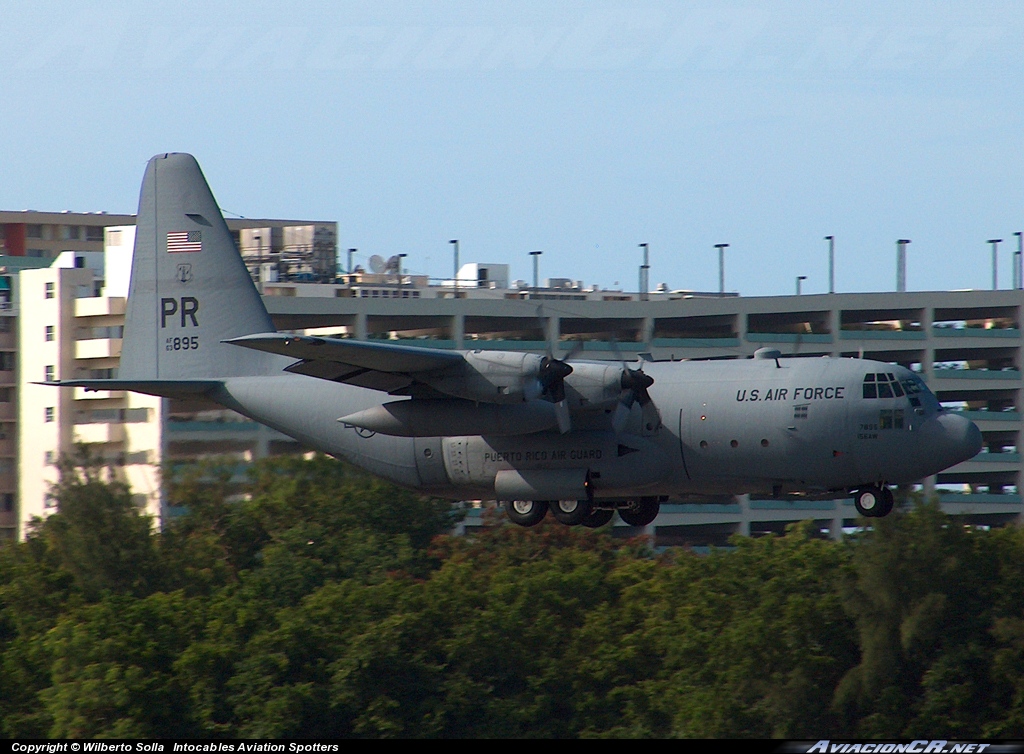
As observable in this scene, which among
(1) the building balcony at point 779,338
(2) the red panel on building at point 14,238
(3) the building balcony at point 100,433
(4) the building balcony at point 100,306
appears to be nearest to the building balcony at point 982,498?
(1) the building balcony at point 779,338

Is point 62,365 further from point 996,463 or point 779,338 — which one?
point 996,463

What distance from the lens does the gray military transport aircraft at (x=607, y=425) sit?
28078mm

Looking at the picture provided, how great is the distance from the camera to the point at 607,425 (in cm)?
2934

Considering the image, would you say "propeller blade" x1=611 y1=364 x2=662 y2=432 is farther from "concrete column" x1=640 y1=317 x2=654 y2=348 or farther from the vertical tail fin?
"concrete column" x1=640 y1=317 x2=654 y2=348

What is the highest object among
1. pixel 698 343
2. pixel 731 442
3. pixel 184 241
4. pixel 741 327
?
pixel 184 241

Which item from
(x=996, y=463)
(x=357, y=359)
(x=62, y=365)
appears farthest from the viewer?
(x=996, y=463)

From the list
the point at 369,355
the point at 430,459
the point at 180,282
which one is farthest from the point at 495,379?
the point at 180,282

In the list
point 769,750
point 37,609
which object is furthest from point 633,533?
point 769,750

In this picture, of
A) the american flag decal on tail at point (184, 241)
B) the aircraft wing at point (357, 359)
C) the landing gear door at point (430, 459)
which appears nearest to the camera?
the aircraft wing at point (357, 359)

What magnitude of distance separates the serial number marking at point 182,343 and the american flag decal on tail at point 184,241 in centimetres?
211

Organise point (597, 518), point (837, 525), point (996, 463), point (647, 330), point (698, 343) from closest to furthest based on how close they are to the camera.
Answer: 1. point (597, 518)
2. point (698, 343)
3. point (996, 463)
4. point (647, 330)
5. point (837, 525)

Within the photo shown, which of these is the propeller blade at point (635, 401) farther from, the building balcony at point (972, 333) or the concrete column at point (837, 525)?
the building balcony at point (972, 333)

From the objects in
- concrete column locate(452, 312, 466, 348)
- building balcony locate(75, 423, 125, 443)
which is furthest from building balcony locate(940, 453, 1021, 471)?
building balcony locate(75, 423, 125, 443)

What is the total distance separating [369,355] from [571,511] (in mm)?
5549
